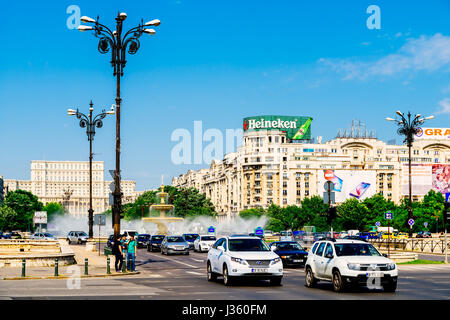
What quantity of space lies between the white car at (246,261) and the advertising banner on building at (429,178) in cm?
12534

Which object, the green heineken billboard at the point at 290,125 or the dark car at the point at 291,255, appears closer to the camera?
the dark car at the point at 291,255

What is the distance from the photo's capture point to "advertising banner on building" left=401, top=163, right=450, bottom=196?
467 feet

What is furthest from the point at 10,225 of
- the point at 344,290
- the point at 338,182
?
the point at 344,290

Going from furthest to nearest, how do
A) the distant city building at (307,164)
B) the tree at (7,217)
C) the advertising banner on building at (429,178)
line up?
the distant city building at (307,164) → the advertising banner on building at (429,178) → the tree at (7,217)

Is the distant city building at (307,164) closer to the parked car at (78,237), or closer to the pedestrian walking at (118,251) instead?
the parked car at (78,237)

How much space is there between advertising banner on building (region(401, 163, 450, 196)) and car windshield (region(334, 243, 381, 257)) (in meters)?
126

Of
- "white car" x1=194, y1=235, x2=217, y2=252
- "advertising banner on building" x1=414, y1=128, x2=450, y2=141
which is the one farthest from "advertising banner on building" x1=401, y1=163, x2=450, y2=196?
"white car" x1=194, y1=235, x2=217, y2=252

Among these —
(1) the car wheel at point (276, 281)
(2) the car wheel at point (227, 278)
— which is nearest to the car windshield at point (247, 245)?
(2) the car wheel at point (227, 278)

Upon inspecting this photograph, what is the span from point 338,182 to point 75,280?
4758 inches

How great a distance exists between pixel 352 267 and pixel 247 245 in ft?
16.2

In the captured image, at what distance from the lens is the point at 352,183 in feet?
472

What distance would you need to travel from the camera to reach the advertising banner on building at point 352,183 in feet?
463

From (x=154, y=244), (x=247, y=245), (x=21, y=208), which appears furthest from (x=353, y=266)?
(x=21, y=208)

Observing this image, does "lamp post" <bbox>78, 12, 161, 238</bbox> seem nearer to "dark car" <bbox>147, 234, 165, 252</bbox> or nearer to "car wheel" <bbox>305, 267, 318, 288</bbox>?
"car wheel" <bbox>305, 267, 318, 288</bbox>
